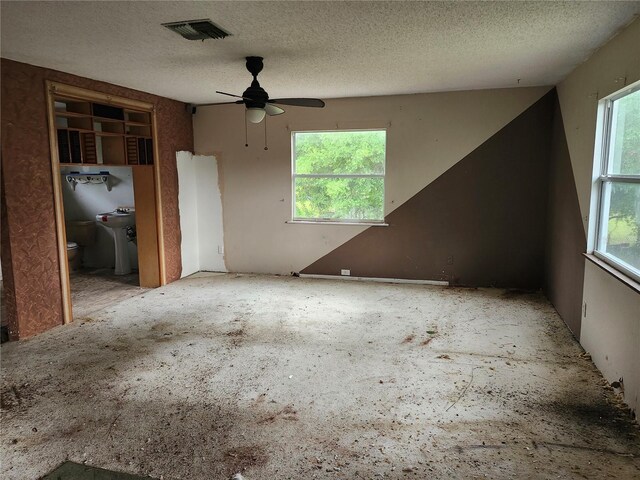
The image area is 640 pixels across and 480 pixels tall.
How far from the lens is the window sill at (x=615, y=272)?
2594 millimetres

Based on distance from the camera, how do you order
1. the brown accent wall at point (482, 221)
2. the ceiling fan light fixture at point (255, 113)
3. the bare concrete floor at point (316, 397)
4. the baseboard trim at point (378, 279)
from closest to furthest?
the bare concrete floor at point (316, 397) < the ceiling fan light fixture at point (255, 113) < the brown accent wall at point (482, 221) < the baseboard trim at point (378, 279)

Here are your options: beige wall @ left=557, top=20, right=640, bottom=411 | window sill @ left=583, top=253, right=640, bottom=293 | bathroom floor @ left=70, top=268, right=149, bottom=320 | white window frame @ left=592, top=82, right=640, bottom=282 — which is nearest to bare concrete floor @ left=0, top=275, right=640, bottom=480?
beige wall @ left=557, top=20, right=640, bottom=411

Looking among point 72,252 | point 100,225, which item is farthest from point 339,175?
point 72,252

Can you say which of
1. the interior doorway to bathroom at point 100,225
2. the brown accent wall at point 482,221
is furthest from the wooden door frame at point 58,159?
the brown accent wall at point 482,221

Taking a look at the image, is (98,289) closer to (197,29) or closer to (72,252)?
(72,252)

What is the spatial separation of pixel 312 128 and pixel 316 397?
3.81 metres

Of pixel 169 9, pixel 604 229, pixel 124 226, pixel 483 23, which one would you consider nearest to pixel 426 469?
pixel 604 229

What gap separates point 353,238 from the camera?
5.79m

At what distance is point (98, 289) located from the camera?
213 inches

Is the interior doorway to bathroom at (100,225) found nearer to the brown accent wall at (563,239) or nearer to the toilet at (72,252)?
the toilet at (72,252)

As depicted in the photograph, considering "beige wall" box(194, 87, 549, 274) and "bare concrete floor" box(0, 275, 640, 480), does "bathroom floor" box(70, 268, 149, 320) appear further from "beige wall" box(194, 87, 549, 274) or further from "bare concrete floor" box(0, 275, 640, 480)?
"beige wall" box(194, 87, 549, 274)

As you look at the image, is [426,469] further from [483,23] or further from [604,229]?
[483,23]

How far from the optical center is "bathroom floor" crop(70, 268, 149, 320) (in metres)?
4.75

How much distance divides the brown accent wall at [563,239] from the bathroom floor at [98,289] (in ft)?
15.2
